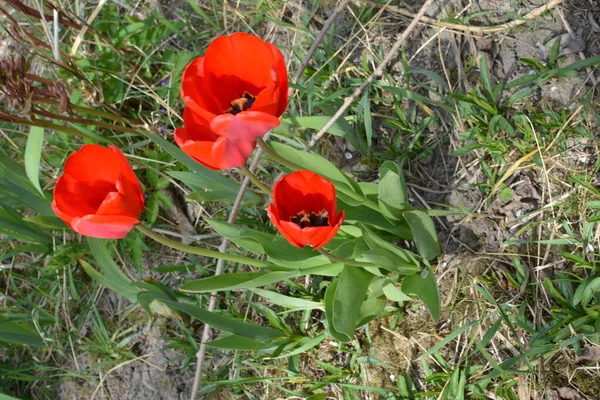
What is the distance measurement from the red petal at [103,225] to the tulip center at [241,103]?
38 centimetres

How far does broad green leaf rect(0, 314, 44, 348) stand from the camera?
2.62 meters

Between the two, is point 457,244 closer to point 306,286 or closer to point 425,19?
point 306,286

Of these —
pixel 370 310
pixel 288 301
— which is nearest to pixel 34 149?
pixel 288 301

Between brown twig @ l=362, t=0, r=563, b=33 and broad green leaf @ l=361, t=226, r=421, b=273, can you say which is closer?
broad green leaf @ l=361, t=226, r=421, b=273

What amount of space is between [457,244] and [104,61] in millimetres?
→ 1777

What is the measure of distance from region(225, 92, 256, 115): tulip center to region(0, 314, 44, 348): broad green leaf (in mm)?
1571

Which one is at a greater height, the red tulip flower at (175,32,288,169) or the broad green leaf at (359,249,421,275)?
the red tulip flower at (175,32,288,169)

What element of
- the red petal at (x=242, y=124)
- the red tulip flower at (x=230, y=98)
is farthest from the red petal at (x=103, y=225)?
the red petal at (x=242, y=124)

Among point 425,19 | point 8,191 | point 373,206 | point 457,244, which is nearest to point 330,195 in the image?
point 373,206

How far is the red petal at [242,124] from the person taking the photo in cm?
135

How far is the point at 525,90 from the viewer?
212cm

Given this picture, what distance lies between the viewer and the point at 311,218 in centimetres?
174

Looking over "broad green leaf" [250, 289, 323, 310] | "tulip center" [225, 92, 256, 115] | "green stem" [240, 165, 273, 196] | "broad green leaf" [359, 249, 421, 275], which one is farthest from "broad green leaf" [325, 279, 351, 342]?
"tulip center" [225, 92, 256, 115]

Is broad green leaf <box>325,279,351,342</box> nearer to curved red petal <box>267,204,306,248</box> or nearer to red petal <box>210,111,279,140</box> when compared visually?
curved red petal <box>267,204,306,248</box>
